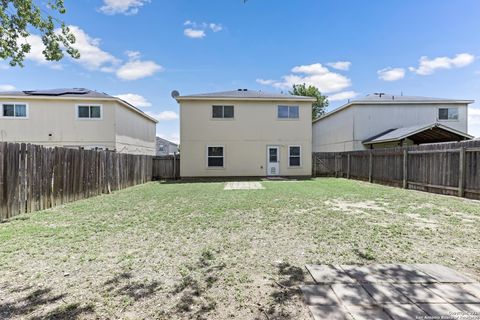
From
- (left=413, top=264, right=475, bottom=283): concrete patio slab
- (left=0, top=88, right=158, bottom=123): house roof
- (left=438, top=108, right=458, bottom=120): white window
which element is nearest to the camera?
(left=413, top=264, right=475, bottom=283): concrete patio slab

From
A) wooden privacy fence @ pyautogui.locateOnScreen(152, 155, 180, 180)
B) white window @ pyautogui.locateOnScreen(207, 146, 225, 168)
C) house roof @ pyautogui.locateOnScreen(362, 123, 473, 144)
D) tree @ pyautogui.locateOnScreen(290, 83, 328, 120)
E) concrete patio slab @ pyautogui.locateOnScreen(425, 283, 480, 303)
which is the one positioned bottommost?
concrete patio slab @ pyautogui.locateOnScreen(425, 283, 480, 303)

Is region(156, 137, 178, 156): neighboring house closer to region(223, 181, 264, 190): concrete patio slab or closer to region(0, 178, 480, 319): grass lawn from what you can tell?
region(223, 181, 264, 190): concrete patio slab

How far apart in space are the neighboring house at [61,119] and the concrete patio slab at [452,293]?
1771 centimetres

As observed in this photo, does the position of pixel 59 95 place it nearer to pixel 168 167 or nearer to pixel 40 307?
pixel 168 167

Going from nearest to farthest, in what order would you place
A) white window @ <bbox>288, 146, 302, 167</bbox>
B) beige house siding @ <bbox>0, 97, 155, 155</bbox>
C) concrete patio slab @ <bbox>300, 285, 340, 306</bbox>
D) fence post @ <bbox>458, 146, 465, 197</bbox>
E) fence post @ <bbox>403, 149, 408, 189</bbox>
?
concrete patio slab @ <bbox>300, 285, 340, 306</bbox>, fence post @ <bbox>458, 146, 465, 197</bbox>, fence post @ <bbox>403, 149, 408, 189</bbox>, beige house siding @ <bbox>0, 97, 155, 155</bbox>, white window @ <bbox>288, 146, 302, 167</bbox>

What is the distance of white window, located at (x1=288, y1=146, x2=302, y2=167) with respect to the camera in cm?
1719

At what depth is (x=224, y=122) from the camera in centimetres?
1677

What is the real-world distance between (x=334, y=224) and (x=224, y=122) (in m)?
12.3

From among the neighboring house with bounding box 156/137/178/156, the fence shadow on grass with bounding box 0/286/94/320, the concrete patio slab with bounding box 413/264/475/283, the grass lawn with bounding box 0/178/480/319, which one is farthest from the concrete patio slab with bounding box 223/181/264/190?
the neighboring house with bounding box 156/137/178/156

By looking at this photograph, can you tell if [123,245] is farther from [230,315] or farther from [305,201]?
[305,201]

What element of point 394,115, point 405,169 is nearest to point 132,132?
point 405,169

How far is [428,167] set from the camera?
32.8 feet

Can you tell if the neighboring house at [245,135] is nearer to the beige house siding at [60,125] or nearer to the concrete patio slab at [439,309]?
the beige house siding at [60,125]

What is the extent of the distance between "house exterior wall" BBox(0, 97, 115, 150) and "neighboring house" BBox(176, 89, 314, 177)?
508 cm
